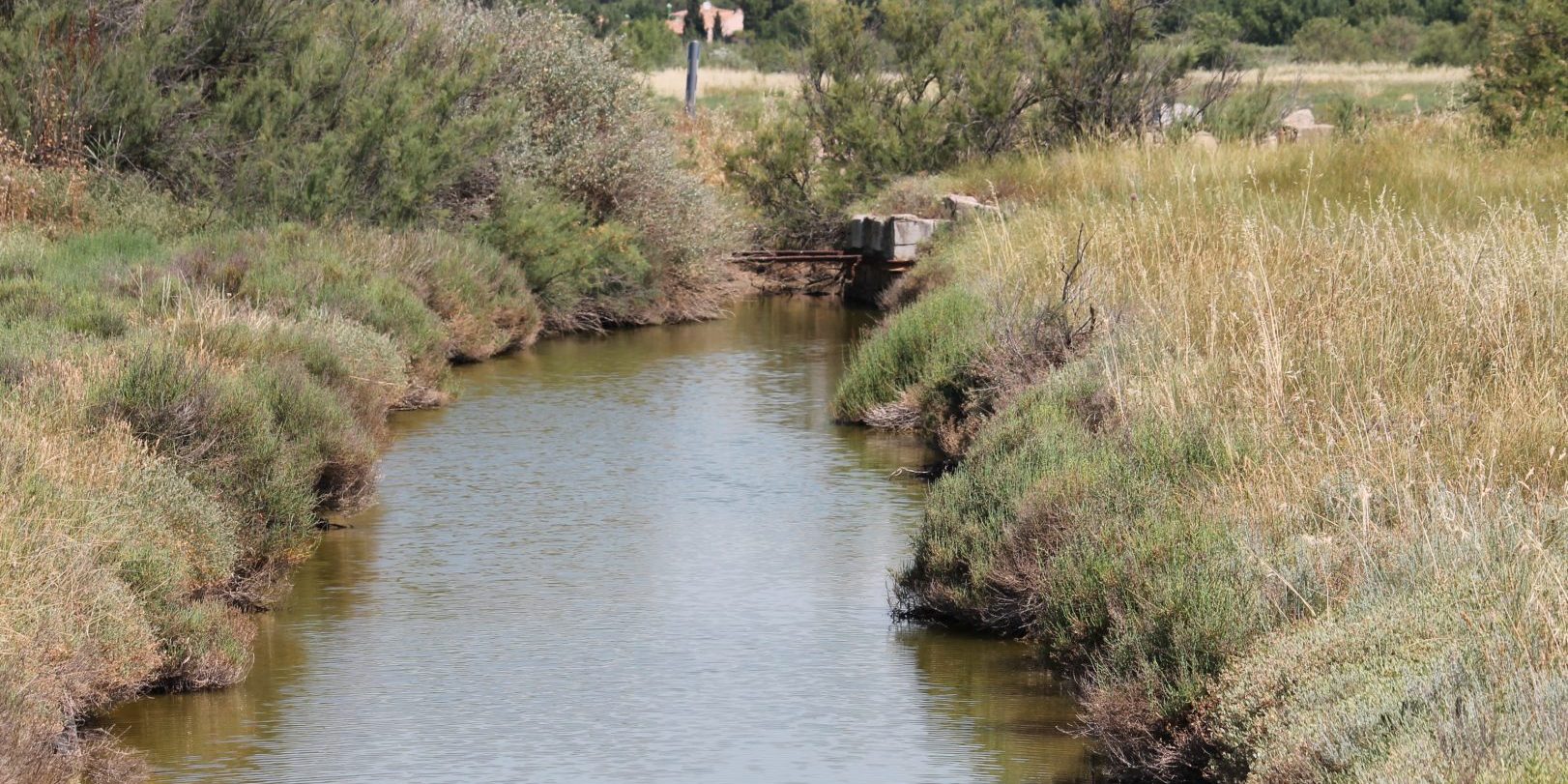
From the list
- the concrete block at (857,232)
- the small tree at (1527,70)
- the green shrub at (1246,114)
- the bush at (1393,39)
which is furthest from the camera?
the bush at (1393,39)

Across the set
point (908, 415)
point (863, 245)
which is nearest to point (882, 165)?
point (863, 245)

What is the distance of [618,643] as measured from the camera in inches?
351

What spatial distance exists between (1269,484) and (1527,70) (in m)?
15.3

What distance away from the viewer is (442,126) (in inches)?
795

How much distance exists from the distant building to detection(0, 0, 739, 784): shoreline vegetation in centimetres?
5676

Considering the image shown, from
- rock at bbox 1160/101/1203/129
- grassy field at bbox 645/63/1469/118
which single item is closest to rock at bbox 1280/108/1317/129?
rock at bbox 1160/101/1203/129

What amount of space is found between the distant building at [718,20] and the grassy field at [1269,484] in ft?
216

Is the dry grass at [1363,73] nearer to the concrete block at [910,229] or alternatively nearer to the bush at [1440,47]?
the bush at [1440,47]

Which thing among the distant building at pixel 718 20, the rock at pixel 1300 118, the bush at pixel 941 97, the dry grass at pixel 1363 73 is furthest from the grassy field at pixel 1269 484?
the distant building at pixel 718 20

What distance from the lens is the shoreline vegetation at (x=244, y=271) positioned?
25.3ft

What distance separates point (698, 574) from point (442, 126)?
1110 centimetres

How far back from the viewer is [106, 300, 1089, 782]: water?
739cm

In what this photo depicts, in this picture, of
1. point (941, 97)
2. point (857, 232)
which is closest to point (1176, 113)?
point (941, 97)

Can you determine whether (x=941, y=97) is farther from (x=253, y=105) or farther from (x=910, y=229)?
(x=253, y=105)
